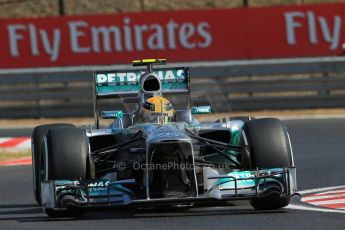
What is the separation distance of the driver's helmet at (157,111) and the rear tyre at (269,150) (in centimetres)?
127

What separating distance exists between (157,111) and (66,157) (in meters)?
1.59

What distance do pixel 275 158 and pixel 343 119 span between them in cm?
1062

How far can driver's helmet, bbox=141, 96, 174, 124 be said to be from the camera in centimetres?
1134

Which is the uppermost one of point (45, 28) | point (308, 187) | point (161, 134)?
point (45, 28)

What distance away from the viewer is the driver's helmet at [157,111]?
1134 cm

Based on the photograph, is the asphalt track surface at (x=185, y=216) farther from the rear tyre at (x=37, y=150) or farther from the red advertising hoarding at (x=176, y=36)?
the red advertising hoarding at (x=176, y=36)

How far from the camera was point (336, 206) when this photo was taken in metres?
10.4

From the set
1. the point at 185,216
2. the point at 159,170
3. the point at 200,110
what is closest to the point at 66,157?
the point at 159,170

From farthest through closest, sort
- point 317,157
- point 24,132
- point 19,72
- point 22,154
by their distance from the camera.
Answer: point 19,72 → point 24,132 → point 22,154 → point 317,157

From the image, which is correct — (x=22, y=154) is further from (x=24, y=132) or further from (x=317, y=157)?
(x=317, y=157)

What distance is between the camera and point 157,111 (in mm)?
11352

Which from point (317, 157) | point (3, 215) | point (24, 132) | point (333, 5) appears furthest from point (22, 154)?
point (333, 5)

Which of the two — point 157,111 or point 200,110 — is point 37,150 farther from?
point 200,110

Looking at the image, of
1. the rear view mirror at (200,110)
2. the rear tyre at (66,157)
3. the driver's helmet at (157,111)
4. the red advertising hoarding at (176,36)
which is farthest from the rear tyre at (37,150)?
the red advertising hoarding at (176,36)
